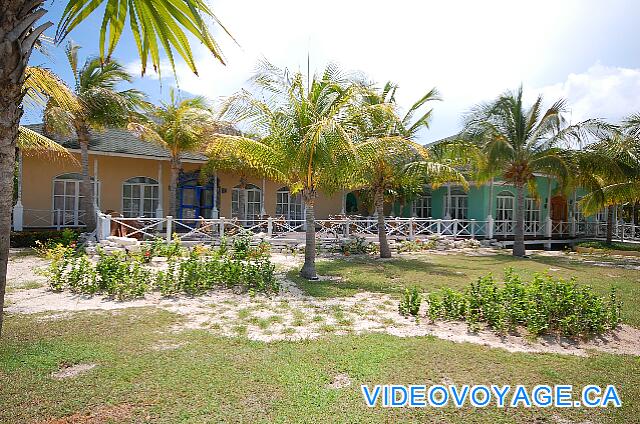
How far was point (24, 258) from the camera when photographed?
12219 millimetres

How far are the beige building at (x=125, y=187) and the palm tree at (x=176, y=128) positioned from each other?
4.48 feet

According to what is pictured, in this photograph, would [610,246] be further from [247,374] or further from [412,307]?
[247,374]

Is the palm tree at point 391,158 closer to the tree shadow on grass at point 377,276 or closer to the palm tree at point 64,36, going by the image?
the tree shadow on grass at point 377,276

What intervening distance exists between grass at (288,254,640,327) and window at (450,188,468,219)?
6390mm

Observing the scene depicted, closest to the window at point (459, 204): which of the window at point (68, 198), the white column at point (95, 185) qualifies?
the white column at point (95, 185)

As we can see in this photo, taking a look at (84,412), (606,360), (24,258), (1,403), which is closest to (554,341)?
(606,360)

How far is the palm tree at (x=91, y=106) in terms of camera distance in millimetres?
14783

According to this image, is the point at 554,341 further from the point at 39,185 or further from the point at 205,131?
the point at 39,185

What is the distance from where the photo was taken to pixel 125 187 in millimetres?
18703

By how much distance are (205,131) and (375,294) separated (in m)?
10.8

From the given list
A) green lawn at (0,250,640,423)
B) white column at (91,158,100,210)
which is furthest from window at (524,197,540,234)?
white column at (91,158,100,210)

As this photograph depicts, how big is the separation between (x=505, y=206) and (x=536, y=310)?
1853 cm

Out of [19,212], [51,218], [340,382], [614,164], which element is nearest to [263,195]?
[51,218]

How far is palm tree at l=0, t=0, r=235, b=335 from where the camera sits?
8.02ft
